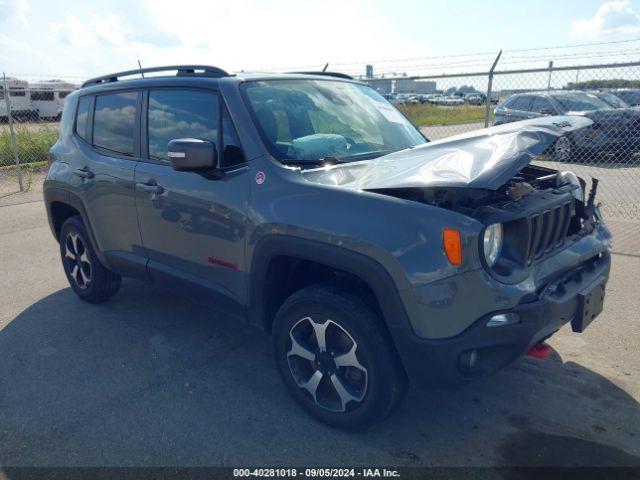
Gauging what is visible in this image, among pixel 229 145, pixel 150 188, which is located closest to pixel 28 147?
pixel 150 188

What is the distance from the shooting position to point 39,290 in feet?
→ 18.1

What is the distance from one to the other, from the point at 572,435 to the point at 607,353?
113 cm

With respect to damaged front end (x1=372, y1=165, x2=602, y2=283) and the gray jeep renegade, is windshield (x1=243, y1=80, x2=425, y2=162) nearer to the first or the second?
the gray jeep renegade

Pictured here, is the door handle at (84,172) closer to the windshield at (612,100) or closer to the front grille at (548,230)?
the front grille at (548,230)

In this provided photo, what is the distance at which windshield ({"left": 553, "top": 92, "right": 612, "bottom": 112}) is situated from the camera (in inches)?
489

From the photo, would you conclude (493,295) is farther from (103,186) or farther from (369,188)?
(103,186)

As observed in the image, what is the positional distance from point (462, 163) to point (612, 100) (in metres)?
12.8

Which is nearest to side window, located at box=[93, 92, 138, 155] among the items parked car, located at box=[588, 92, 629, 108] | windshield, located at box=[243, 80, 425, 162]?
windshield, located at box=[243, 80, 425, 162]

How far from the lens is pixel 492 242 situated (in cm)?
271

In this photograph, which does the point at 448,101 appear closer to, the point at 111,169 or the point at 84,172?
the point at 84,172

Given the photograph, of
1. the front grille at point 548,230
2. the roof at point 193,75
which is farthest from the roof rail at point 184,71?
the front grille at point 548,230

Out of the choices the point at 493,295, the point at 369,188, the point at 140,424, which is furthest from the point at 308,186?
the point at 140,424

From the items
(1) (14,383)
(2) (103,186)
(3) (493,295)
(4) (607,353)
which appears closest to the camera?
(3) (493,295)

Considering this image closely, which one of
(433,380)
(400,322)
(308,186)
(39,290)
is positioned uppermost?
(308,186)
